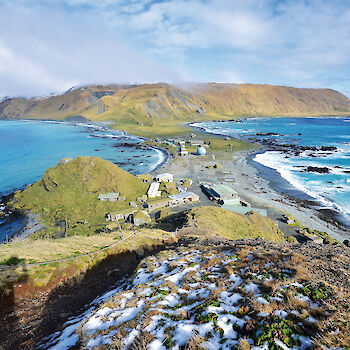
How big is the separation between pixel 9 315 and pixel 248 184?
58.2m

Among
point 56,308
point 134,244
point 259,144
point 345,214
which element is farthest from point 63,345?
point 259,144

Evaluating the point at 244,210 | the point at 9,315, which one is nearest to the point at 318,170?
the point at 244,210

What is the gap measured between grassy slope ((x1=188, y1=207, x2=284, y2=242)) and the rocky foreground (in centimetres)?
1797

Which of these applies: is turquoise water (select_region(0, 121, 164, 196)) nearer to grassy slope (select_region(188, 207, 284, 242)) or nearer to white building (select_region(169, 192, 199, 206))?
white building (select_region(169, 192, 199, 206))

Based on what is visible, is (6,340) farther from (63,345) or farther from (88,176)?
(88,176)

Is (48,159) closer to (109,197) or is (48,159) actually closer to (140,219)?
(109,197)

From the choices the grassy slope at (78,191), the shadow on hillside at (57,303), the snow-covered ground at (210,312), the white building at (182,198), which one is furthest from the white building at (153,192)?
the snow-covered ground at (210,312)

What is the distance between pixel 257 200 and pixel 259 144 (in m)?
82.8

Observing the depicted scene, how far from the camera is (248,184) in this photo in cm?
6016

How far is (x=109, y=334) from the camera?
24.5 ft

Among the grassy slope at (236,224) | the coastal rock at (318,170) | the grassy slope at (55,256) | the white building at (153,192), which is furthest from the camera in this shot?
the coastal rock at (318,170)

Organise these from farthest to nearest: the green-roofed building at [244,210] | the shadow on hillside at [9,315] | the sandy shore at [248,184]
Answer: the green-roofed building at [244,210] → the sandy shore at [248,184] → the shadow on hillside at [9,315]

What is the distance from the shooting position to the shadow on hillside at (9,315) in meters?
9.33

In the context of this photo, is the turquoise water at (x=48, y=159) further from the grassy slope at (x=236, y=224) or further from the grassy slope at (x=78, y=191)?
the grassy slope at (x=236, y=224)
